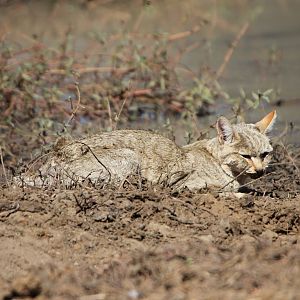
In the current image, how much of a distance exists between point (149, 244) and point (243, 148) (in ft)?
6.13

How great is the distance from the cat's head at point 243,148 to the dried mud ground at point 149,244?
0.93ft

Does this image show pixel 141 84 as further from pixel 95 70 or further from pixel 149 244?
pixel 149 244

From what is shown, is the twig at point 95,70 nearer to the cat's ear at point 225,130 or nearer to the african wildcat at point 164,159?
the african wildcat at point 164,159

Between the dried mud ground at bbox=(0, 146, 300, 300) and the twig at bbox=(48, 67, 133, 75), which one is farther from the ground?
the dried mud ground at bbox=(0, 146, 300, 300)

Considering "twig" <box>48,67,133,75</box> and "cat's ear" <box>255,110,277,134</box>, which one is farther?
"twig" <box>48,67,133,75</box>

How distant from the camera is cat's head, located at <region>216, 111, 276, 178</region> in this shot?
7984 millimetres

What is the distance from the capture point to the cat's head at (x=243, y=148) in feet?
26.2

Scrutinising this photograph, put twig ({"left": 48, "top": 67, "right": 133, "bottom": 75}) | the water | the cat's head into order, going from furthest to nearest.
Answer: the water
twig ({"left": 48, "top": 67, "right": 133, "bottom": 75})
the cat's head

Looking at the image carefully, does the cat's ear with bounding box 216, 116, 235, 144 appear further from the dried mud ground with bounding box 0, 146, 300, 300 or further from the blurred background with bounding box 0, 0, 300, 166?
the blurred background with bounding box 0, 0, 300, 166

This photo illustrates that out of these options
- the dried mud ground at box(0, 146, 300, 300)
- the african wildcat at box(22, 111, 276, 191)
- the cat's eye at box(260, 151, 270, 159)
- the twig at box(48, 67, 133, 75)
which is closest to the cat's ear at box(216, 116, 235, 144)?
the african wildcat at box(22, 111, 276, 191)

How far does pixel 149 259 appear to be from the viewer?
18.3ft

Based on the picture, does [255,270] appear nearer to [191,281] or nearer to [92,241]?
[191,281]

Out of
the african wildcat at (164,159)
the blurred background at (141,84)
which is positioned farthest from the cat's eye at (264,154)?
the blurred background at (141,84)

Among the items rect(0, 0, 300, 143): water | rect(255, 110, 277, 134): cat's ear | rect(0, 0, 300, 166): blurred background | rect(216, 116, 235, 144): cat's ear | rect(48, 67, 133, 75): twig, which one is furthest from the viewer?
rect(0, 0, 300, 143): water
